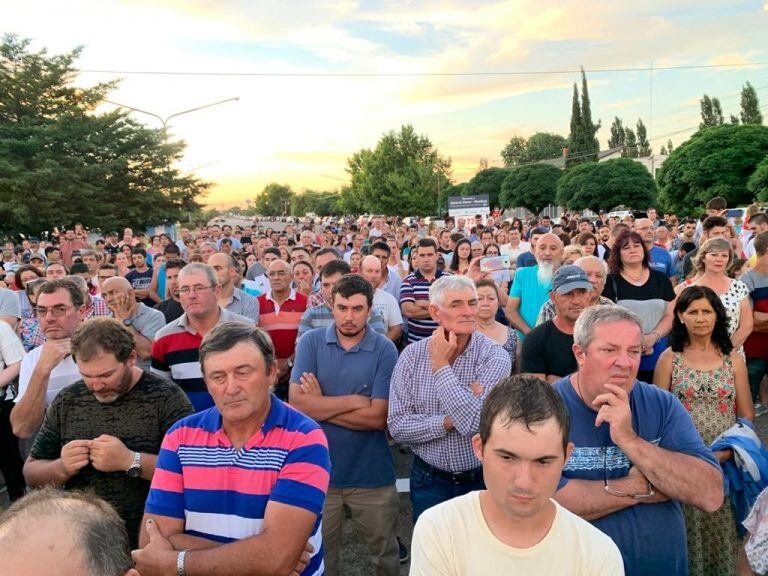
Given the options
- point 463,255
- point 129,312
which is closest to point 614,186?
point 463,255

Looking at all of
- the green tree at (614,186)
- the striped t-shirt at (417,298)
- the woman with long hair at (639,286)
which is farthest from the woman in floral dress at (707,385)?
the green tree at (614,186)

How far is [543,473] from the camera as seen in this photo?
1590 millimetres

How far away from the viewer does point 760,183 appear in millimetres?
29953

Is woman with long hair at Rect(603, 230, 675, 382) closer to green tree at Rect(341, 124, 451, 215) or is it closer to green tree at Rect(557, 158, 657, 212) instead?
green tree at Rect(557, 158, 657, 212)

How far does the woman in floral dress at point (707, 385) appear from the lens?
3006mm

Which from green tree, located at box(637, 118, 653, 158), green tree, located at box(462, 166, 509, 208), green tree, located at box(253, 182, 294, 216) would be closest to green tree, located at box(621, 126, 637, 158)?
green tree, located at box(637, 118, 653, 158)

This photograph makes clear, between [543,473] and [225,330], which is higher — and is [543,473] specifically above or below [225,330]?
below

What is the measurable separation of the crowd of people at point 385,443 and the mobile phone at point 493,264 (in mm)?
2222

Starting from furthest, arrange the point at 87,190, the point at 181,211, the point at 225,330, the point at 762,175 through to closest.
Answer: the point at 181,211 < the point at 87,190 < the point at 762,175 < the point at 225,330

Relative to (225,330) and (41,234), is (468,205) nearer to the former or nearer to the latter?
(41,234)

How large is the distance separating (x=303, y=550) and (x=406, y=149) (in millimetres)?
60242

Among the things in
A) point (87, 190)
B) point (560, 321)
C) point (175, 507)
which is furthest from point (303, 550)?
point (87, 190)

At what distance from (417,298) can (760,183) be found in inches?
1237

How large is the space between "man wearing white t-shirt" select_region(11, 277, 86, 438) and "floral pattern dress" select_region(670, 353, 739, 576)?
12.1 ft
